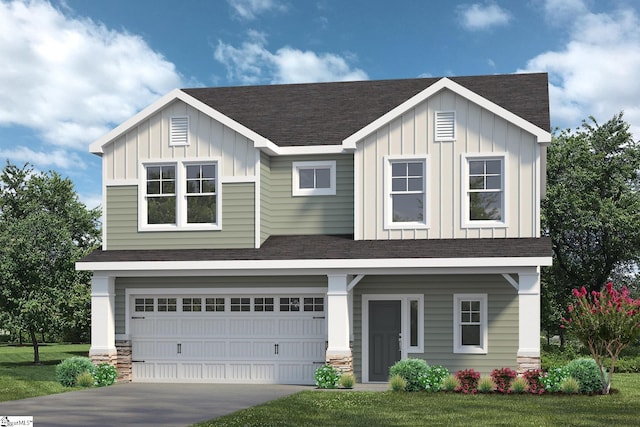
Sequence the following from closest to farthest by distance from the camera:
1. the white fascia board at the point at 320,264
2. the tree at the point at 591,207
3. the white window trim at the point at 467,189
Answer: the white fascia board at the point at 320,264, the white window trim at the point at 467,189, the tree at the point at 591,207

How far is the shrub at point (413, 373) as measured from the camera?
67.9 feet

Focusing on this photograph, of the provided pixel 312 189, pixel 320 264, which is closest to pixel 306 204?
pixel 312 189

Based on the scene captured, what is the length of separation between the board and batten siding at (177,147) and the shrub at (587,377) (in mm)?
9125

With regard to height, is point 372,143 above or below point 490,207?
above

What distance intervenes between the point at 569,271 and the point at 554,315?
226cm

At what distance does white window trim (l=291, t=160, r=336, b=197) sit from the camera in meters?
24.1

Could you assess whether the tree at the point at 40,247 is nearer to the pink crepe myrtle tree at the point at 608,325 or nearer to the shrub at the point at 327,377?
the shrub at the point at 327,377

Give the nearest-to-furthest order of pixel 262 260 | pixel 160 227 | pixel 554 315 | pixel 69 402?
1. pixel 69 402
2. pixel 262 260
3. pixel 160 227
4. pixel 554 315

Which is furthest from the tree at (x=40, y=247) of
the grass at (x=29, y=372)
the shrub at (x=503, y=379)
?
the shrub at (x=503, y=379)

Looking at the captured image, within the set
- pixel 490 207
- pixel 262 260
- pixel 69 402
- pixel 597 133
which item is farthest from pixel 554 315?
pixel 69 402

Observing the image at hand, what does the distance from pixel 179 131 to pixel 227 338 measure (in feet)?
18.1

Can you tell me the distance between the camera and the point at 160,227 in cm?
2384

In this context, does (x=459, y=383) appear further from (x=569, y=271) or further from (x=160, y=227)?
(x=569, y=271)

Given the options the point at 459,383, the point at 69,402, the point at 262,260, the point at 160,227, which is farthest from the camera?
the point at 160,227
